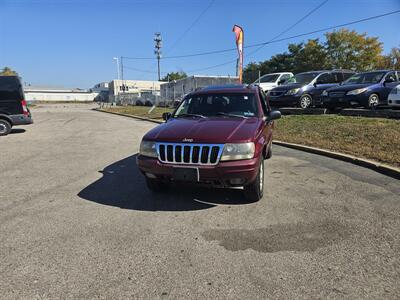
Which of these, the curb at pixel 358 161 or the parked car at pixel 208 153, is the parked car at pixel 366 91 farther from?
the parked car at pixel 208 153

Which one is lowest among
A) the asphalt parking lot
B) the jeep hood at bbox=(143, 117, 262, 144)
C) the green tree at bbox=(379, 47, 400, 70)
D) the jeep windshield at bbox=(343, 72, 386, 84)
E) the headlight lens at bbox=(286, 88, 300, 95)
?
the asphalt parking lot

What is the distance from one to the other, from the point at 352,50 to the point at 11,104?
4710cm

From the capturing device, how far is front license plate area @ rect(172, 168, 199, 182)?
4.18 m

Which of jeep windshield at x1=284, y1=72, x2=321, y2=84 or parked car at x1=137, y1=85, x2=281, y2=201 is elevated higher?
jeep windshield at x1=284, y1=72, x2=321, y2=84

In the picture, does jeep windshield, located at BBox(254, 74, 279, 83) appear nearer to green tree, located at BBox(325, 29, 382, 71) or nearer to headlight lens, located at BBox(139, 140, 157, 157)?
headlight lens, located at BBox(139, 140, 157, 157)

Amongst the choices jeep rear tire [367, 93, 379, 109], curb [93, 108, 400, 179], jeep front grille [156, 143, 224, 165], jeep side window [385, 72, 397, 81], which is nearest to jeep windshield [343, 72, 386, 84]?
jeep side window [385, 72, 397, 81]

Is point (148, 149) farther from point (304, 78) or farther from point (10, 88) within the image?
point (304, 78)

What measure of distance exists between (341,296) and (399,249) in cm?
119

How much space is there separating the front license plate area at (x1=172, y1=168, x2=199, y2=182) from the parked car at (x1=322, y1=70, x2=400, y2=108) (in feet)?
33.4

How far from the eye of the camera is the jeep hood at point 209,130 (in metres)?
4.25

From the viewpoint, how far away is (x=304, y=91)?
14.3 m

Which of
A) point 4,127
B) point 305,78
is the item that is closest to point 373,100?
point 305,78

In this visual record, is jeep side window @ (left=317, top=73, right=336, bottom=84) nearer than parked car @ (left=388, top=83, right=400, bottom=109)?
No

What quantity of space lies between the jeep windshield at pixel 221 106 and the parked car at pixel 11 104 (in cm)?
1050
